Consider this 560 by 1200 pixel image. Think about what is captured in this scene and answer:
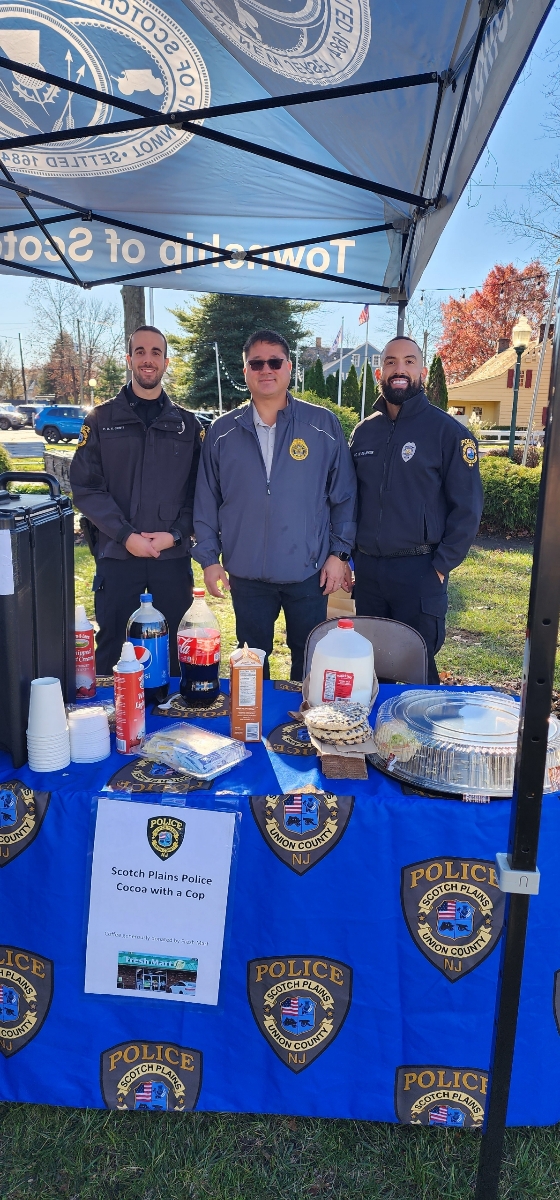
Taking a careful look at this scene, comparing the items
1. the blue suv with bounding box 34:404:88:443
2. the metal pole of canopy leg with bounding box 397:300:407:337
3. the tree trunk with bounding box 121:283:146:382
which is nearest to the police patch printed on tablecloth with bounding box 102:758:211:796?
the metal pole of canopy leg with bounding box 397:300:407:337

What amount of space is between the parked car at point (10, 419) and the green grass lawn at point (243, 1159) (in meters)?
32.8

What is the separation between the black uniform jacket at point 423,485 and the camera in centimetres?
287

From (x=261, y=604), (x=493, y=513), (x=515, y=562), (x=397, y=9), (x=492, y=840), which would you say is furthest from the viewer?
(x=493, y=513)

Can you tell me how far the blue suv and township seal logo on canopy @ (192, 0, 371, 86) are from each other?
25.4 m

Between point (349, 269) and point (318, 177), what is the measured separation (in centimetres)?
92

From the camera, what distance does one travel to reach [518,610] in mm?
6383

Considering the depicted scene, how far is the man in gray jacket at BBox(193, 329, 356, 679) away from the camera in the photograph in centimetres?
282

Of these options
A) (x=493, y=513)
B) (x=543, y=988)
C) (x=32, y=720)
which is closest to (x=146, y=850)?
(x=32, y=720)

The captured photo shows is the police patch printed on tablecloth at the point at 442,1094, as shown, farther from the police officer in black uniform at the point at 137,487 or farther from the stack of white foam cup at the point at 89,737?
the police officer in black uniform at the point at 137,487

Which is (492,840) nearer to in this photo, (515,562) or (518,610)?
(518,610)

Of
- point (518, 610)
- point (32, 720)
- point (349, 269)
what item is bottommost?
point (518, 610)

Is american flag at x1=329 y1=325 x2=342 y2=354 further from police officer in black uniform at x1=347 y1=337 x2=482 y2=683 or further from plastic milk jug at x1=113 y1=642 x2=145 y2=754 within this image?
plastic milk jug at x1=113 y1=642 x2=145 y2=754

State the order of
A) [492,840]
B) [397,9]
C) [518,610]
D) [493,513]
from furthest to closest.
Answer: [493,513], [518,610], [397,9], [492,840]

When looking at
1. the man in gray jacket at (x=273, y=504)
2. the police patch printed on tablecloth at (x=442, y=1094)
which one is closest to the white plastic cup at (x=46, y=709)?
the police patch printed on tablecloth at (x=442, y=1094)
